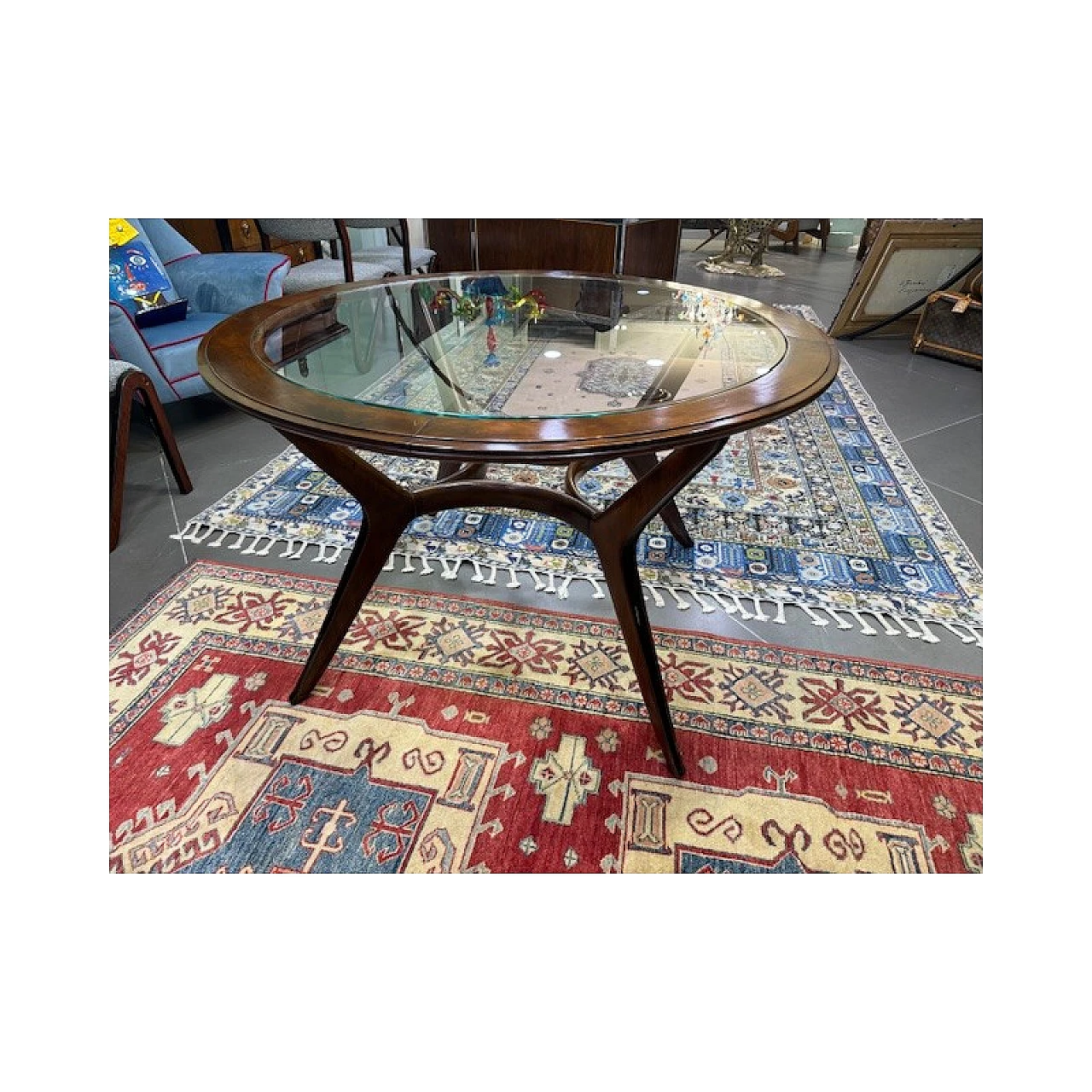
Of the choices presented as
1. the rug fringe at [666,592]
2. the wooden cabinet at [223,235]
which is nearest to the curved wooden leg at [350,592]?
the rug fringe at [666,592]

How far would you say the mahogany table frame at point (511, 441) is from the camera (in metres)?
0.88

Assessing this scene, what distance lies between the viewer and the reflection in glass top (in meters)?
1.05

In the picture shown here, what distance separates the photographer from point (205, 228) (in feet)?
11.2

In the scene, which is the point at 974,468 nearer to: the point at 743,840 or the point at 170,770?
the point at 743,840

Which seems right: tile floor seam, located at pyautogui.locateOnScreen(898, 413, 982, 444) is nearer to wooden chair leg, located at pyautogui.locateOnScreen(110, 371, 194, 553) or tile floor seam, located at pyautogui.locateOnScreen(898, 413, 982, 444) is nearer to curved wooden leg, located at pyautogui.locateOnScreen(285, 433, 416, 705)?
curved wooden leg, located at pyautogui.locateOnScreen(285, 433, 416, 705)

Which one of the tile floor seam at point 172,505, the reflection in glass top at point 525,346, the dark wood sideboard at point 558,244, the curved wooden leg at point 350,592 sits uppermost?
the reflection in glass top at point 525,346

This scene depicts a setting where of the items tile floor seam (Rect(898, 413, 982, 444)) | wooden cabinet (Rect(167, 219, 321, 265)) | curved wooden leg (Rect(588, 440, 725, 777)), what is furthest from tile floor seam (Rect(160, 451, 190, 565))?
tile floor seam (Rect(898, 413, 982, 444))

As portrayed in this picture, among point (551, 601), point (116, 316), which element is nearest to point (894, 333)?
point (551, 601)

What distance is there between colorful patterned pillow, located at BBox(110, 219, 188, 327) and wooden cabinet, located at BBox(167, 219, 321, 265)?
969 millimetres

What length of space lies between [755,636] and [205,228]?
3.64 meters

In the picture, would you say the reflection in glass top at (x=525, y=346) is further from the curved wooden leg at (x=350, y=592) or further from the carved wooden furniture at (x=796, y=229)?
the carved wooden furniture at (x=796, y=229)

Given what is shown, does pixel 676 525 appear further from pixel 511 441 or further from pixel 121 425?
pixel 121 425

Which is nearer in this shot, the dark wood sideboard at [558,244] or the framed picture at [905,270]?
the framed picture at [905,270]

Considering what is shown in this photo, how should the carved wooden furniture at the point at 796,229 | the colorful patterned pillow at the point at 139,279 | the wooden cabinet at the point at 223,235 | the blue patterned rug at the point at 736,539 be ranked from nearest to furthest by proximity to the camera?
the blue patterned rug at the point at 736,539 < the colorful patterned pillow at the point at 139,279 < the wooden cabinet at the point at 223,235 < the carved wooden furniture at the point at 796,229
